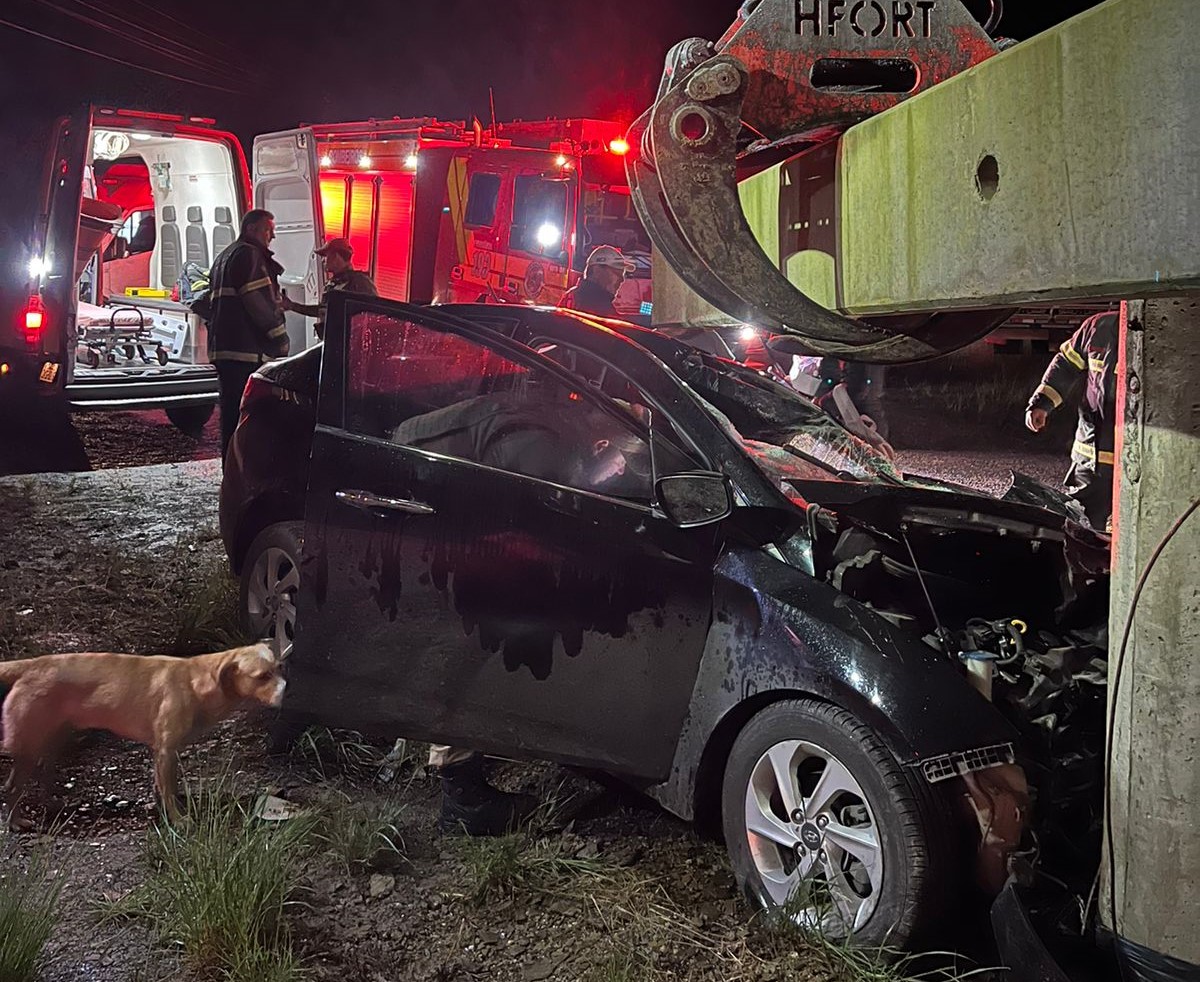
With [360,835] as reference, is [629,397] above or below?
above

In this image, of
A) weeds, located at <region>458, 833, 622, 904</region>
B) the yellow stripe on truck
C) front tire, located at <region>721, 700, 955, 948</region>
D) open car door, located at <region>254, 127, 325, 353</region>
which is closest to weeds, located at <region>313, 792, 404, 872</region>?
weeds, located at <region>458, 833, 622, 904</region>

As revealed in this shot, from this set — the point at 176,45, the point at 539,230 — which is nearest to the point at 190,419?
the point at 539,230

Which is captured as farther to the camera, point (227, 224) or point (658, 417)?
point (227, 224)

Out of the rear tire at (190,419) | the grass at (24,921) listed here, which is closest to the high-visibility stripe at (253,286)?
the rear tire at (190,419)

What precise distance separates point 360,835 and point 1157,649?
2.06 m

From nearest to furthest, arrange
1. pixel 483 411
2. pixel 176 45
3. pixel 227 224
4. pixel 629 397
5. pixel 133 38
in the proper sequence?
pixel 483 411 < pixel 629 397 < pixel 227 224 < pixel 133 38 < pixel 176 45

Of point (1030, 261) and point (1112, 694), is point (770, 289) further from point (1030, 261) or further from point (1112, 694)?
point (1112, 694)

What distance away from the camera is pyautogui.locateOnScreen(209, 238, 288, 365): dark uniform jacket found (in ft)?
23.1

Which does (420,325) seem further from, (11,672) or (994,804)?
(994,804)

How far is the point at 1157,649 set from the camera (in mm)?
2002

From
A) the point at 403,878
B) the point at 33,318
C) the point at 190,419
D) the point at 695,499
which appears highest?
the point at 33,318

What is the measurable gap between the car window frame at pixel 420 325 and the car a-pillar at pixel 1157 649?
1.29 meters

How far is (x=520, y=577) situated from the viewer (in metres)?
2.98

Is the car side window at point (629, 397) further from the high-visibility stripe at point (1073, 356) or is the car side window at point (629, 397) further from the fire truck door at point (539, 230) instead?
the fire truck door at point (539, 230)
